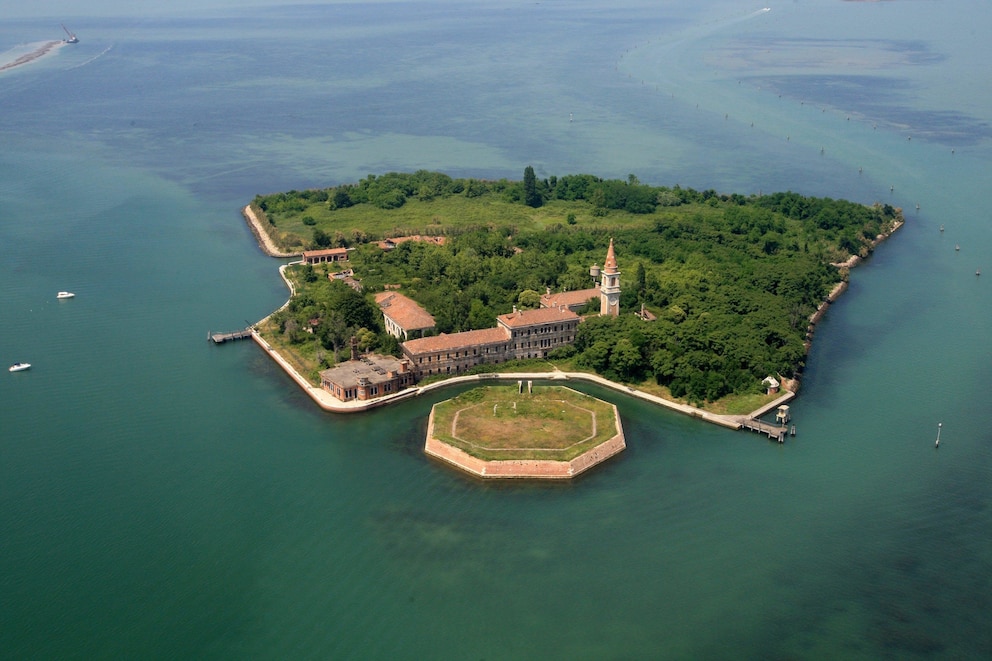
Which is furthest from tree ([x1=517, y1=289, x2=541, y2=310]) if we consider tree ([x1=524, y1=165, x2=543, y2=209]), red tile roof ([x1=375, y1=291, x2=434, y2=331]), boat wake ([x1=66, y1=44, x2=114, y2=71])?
boat wake ([x1=66, y1=44, x2=114, y2=71])

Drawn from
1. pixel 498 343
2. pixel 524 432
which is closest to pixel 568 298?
pixel 498 343

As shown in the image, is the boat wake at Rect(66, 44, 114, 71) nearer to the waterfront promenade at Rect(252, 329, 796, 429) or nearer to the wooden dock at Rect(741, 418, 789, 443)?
the waterfront promenade at Rect(252, 329, 796, 429)

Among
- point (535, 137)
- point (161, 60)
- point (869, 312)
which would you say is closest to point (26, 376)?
point (869, 312)

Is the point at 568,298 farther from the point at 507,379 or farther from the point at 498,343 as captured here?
the point at 507,379

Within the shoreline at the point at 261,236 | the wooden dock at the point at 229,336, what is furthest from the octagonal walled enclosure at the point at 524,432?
the shoreline at the point at 261,236

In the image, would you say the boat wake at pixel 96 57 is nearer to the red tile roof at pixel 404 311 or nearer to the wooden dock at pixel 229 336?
the wooden dock at pixel 229 336

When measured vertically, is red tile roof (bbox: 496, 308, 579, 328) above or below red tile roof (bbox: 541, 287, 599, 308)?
above
